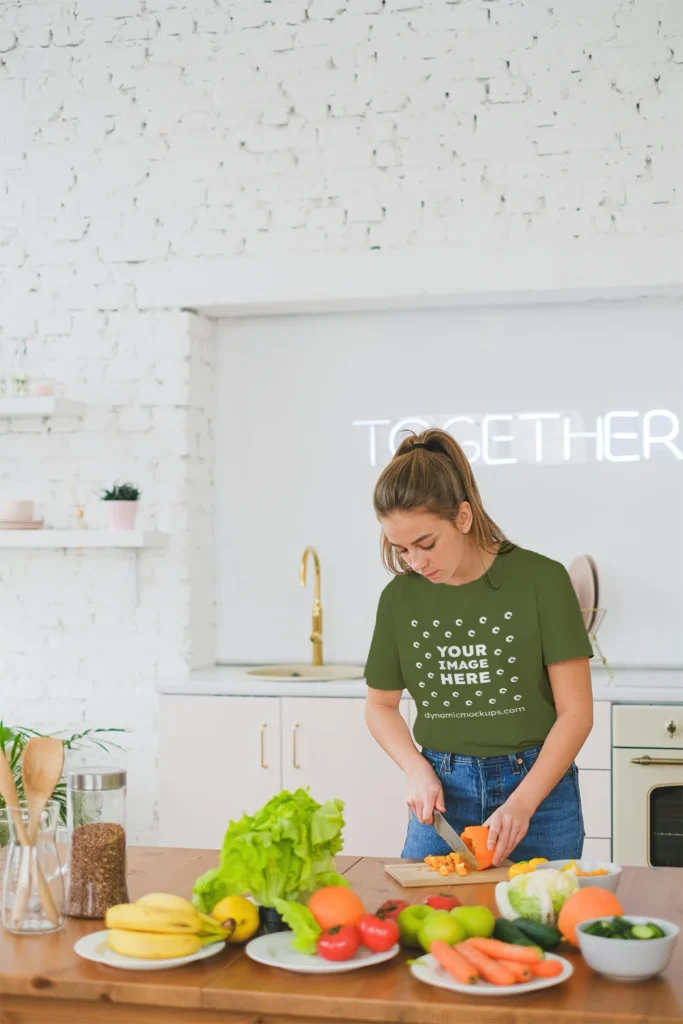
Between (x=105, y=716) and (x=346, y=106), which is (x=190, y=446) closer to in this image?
(x=105, y=716)

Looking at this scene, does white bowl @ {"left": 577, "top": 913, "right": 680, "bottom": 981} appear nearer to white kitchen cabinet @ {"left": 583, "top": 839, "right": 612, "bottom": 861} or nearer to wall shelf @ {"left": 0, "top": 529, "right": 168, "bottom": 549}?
white kitchen cabinet @ {"left": 583, "top": 839, "right": 612, "bottom": 861}

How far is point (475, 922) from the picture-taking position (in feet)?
5.43

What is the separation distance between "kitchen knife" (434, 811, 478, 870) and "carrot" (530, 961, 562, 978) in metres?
0.54

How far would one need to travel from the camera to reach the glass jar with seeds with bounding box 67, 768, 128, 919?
187 centimetres

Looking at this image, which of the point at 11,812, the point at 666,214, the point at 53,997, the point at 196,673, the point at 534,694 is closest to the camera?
the point at 53,997

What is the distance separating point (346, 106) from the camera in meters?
4.34

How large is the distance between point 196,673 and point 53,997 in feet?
9.07

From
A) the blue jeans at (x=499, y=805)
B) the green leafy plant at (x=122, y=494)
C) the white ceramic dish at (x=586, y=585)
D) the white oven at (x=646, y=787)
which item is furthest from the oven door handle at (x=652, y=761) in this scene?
the green leafy plant at (x=122, y=494)

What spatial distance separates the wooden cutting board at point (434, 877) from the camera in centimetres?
203

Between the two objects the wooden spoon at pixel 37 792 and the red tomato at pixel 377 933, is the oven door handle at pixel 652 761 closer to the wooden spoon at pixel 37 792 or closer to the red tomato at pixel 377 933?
the red tomato at pixel 377 933

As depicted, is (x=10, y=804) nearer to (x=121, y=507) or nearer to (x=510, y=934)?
(x=510, y=934)

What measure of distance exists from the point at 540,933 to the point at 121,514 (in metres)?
2.87

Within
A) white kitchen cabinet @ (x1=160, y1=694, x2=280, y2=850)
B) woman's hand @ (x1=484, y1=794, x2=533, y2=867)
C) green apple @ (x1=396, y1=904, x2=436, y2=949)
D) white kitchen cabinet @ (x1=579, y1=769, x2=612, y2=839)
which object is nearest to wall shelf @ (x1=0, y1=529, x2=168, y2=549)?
white kitchen cabinet @ (x1=160, y1=694, x2=280, y2=850)

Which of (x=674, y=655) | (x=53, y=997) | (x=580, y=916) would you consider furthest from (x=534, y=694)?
(x=674, y=655)
